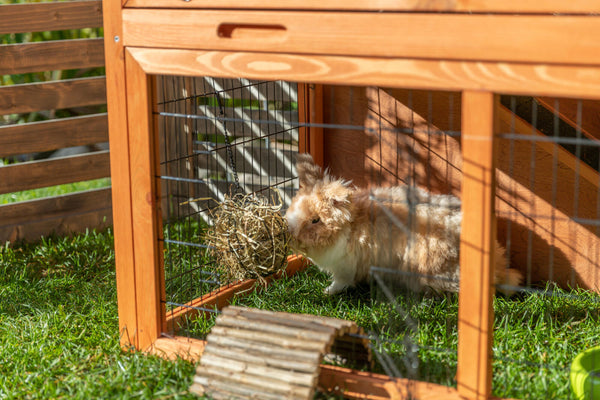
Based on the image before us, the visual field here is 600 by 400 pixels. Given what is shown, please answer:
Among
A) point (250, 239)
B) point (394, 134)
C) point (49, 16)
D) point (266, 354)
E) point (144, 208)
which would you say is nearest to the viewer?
point (266, 354)

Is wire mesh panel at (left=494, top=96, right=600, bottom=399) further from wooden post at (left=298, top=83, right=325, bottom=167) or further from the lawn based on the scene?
wooden post at (left=298, top=83, right=325, bottom=167)

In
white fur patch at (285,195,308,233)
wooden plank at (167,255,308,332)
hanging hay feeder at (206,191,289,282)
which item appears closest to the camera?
wooden plank at (167,255,308,332)

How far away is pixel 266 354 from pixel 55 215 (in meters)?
→ 2.77

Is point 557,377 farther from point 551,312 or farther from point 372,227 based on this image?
point 372,227

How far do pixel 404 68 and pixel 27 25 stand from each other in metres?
3.11

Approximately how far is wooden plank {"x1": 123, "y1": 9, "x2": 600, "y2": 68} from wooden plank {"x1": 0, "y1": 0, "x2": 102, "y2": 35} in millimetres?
1981

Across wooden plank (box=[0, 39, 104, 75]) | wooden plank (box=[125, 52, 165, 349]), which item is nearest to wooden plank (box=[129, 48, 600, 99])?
wooden plank (box=[125, 52, 165, 349])

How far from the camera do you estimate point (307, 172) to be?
3.74m

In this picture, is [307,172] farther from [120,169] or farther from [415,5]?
[415,5]

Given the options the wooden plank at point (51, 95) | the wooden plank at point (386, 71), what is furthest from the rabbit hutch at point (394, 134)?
the wooden plank at point (51, 95)

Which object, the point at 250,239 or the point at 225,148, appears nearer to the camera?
the point at 250,239

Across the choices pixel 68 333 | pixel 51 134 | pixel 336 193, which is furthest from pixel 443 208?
pixel 51 134

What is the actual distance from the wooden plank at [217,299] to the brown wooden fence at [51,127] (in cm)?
163

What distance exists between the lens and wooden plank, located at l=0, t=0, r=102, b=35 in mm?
4547
